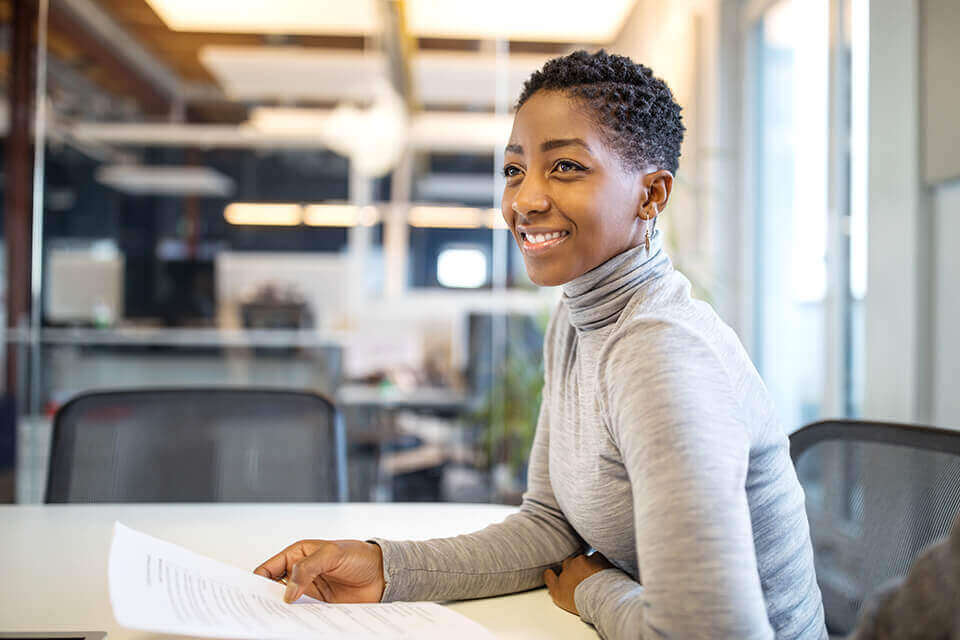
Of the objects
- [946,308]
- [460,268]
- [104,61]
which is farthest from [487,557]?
[104,61]

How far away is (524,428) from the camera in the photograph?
146 inches

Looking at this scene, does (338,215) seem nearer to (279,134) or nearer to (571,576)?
(279,134)

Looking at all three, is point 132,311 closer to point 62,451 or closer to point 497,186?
point 497,186

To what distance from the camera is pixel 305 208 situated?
3.90 metres

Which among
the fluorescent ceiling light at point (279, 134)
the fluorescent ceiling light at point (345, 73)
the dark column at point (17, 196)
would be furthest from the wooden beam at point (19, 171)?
the fluorescent ceiling light at point (345, 73)

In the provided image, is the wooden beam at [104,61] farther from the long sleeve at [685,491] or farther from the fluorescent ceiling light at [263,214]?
the long sleeve at [685,491]

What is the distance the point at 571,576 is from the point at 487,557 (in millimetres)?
101

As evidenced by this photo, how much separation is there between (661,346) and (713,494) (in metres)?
0.15

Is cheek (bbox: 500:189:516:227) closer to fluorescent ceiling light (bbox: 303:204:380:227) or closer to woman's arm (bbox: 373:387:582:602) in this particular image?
woman's arm (bbox: 373:387:582:602)

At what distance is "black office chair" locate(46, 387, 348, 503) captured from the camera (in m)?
1.51

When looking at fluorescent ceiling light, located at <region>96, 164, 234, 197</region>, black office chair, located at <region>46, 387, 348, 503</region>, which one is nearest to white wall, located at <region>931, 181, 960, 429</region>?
black office chair, located at <region>46, 387, 348, 503</region>

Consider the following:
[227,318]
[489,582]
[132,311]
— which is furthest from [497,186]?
[489,582]

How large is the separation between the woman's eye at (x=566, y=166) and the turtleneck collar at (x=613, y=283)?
11 centimetres

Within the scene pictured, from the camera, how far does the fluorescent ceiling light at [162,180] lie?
3781 millimetres
